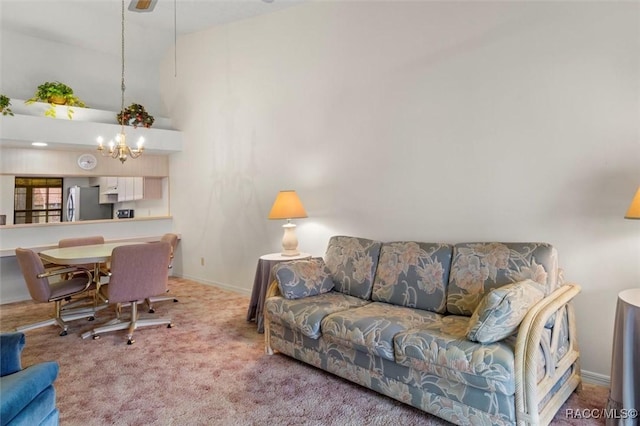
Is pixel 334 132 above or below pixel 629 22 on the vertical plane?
below

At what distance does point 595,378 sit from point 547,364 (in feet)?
2.90

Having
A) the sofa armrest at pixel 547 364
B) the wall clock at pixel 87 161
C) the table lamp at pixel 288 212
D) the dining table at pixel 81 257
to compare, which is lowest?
the sofa armrest at pixel 547 364

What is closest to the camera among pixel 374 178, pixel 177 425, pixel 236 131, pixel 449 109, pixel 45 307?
pixel 177 425

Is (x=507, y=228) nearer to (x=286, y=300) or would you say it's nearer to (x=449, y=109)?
(x=449, y=109)

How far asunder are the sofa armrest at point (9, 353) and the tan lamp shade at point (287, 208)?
239 centimetres

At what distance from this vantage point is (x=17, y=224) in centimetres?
511

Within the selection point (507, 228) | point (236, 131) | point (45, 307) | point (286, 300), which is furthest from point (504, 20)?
point (45, 307)

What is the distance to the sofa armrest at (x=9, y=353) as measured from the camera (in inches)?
64.1

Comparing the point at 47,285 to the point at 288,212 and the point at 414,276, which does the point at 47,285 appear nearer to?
the point at 288,212

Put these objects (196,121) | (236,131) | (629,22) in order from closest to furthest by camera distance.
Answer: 1. (629,22)
2. (236,131)
3. (196,121)

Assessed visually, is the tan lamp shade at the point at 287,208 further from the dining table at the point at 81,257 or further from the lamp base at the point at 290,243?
the dining table at the point at 81,257

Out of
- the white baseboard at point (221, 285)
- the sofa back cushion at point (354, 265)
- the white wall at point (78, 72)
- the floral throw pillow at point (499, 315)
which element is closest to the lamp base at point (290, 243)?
the sofa back cushion at point (354, 265)

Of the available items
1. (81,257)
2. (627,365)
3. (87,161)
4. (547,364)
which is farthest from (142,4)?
(627,365)

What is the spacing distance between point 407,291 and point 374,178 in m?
1.24
